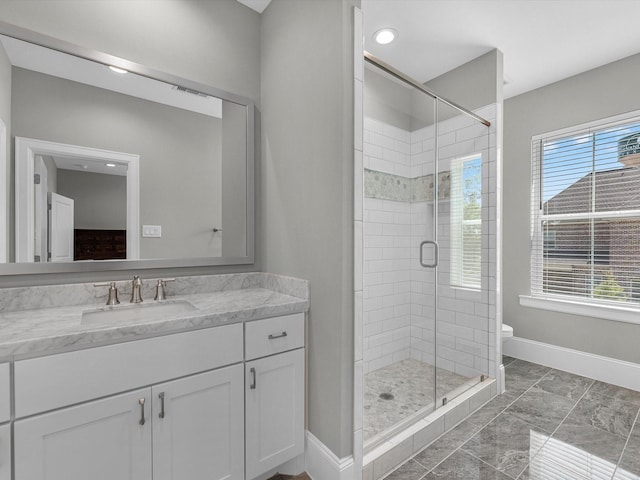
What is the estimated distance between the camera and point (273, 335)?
1.51m

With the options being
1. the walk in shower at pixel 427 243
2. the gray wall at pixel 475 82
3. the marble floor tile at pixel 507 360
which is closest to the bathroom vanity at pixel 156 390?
the walk in shower at pixel 427 243

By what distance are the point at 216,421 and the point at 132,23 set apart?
199 centimetres

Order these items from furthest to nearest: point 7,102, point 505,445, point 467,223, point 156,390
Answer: point 467,223
point 505,445
point 7,102
point 156,390

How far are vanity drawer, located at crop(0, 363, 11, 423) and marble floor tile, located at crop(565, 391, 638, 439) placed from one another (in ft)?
A: 9.30

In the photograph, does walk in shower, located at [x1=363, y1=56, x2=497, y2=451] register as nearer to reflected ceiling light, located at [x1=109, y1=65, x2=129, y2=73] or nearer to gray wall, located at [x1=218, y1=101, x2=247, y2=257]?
gray wall, located at [x1=218, y1=101, x2=247, y2=257]

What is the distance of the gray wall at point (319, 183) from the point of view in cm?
147

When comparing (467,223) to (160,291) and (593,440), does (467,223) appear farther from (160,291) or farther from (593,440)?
(160,291)

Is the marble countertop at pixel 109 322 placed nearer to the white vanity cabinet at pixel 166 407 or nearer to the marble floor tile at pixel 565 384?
the white vanity cabinet at pixel 166 407

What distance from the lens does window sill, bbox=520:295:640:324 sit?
8.47 feet

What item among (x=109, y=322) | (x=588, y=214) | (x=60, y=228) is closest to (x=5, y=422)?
(x=109, y=322)

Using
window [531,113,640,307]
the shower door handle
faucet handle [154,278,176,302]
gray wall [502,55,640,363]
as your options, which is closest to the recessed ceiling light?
the shower door handle

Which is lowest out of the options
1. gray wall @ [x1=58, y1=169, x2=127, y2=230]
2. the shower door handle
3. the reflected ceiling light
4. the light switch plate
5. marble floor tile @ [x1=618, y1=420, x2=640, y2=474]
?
marble floor tile @ [x1=618, y1=420, x2=640, y2=474]

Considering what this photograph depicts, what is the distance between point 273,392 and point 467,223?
197 cm

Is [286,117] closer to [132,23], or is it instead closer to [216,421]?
[132,23]
